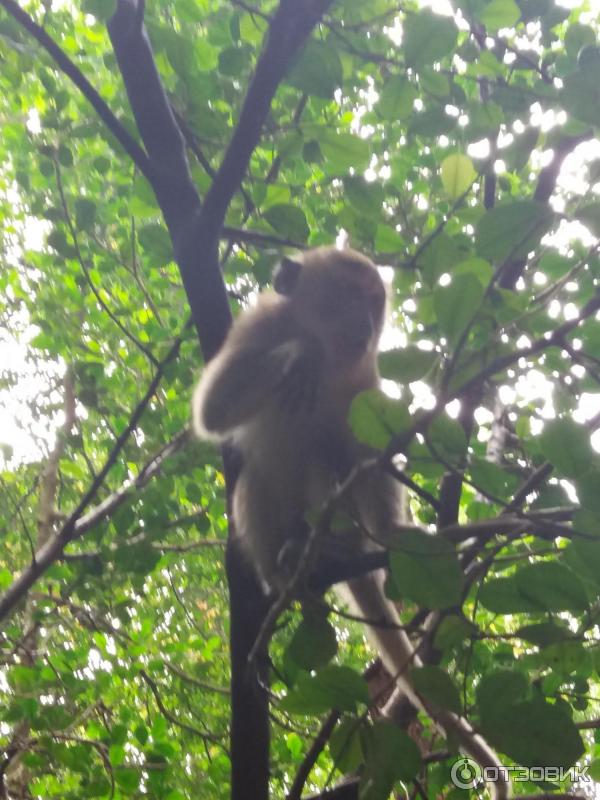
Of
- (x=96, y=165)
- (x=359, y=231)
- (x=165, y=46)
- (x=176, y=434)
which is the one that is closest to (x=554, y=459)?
(x=359, y=231)

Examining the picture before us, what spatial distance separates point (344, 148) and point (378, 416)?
1.53 metres

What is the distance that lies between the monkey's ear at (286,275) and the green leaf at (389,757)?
272 centimetres

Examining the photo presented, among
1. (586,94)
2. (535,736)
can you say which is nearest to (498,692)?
(535,736)

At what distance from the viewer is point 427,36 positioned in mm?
2143

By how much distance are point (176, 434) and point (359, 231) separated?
1.97m

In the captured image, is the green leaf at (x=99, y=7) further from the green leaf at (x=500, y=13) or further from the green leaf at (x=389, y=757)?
the green leaf at (x=389, y=757)

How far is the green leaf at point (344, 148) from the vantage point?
2.69 meters

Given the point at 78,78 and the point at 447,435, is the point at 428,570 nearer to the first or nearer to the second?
the point at 447,435

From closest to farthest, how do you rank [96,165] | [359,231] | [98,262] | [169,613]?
1. [359,231]
2. [96,165]
3. [98,262]
4. [169,613]

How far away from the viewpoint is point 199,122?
3080mm

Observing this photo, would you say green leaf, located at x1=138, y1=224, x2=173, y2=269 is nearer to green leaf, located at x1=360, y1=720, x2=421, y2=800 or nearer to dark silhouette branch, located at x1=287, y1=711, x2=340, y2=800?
dark silhouette branch, located at x1=287, y1=711, x2=340, y2=800

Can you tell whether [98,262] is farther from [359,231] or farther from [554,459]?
[554,459]

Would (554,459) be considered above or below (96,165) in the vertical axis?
below

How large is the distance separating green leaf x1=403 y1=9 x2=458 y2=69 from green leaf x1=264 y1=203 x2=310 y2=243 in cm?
85
